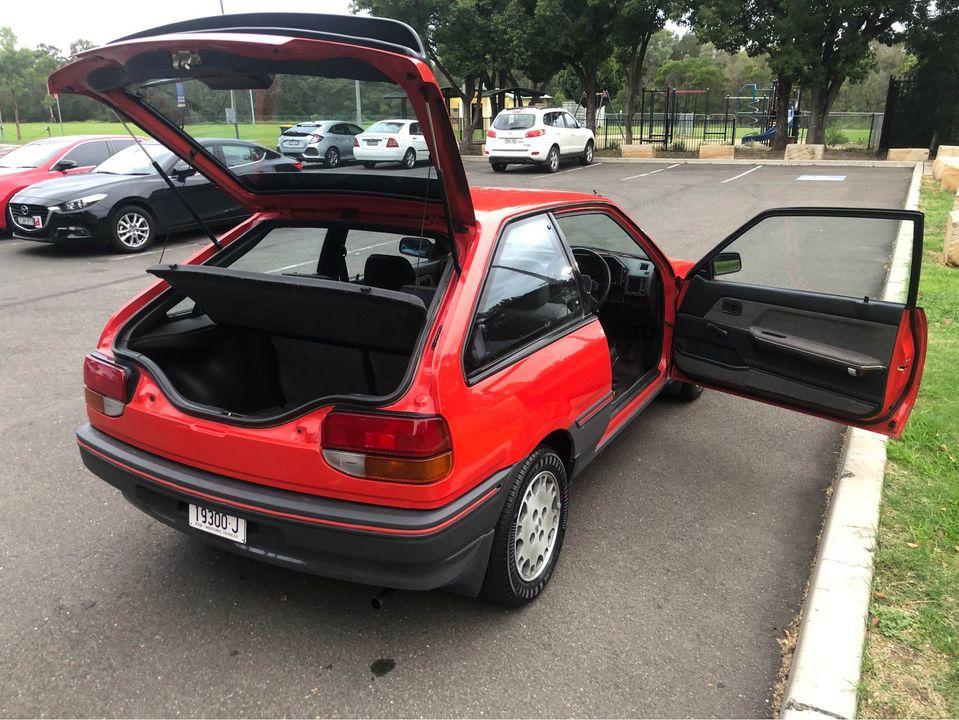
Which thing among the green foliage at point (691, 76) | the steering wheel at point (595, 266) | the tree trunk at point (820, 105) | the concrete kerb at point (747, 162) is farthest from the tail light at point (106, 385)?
the green foliage at point (691, 76)

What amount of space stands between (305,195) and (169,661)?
2.04m

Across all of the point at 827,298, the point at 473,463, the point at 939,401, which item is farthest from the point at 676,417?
the point at 473,463

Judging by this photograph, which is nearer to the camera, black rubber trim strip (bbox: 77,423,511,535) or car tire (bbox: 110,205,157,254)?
black rubber trim strip (bbox: 77,423,511,535)

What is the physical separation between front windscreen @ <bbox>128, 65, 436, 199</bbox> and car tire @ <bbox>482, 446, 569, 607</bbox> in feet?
3.99

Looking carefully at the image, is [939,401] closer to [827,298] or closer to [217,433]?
[827,298]

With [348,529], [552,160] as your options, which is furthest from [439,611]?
[552,160]

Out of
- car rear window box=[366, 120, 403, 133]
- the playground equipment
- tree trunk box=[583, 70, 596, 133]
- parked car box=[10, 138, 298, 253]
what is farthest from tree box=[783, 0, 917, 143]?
car rear window box=[366, 120, 403, 133]

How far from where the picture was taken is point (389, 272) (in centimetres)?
337

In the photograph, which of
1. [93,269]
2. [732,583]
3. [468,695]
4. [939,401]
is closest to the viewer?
[468,695]

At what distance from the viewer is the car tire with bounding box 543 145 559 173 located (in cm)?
2106

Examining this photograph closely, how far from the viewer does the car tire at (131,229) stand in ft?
33.1

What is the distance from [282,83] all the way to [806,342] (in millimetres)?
2876

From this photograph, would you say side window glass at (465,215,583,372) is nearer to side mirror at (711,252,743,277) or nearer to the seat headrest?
the seat headrest

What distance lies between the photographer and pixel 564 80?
45.5m
